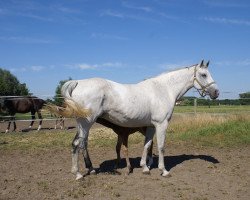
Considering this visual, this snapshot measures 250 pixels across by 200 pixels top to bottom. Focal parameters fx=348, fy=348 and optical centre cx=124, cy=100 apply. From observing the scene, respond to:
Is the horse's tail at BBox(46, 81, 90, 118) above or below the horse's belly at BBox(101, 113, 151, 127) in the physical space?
above

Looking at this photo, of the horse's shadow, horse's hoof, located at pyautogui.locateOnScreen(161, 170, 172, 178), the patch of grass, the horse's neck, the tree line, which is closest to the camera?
horse's hoof, located at pyautogui.locateOnScreen(161, 170, 172, 178)

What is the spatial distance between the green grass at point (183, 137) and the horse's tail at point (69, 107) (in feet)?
12.3

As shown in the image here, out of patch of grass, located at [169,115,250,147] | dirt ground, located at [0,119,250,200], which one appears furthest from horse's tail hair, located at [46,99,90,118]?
patch of grass, located at [169,115,250,147]

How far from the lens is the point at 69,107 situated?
5762 millimetres

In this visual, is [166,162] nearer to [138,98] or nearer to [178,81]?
[178,81]

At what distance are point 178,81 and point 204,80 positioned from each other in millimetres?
529

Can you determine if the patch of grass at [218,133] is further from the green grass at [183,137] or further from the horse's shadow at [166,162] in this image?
the horse's shadow at [166,162]

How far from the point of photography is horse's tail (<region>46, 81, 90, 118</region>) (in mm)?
5703

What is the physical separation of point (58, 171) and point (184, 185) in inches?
97.9

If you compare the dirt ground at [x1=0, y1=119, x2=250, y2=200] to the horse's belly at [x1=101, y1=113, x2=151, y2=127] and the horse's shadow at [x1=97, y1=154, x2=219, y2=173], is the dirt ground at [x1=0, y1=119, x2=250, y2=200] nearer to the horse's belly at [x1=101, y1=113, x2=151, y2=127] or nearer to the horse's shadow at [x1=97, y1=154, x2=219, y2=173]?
the horse's shadow at [x1=97, y1=154, x2=219, y2=173]

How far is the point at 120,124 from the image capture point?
20.6ft

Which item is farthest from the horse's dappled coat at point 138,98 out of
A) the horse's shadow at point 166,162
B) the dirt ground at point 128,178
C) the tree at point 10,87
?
the tree at point 10,87

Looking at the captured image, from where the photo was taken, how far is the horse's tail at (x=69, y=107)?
18.7 ft

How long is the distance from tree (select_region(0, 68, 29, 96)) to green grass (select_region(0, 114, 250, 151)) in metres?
26.2
